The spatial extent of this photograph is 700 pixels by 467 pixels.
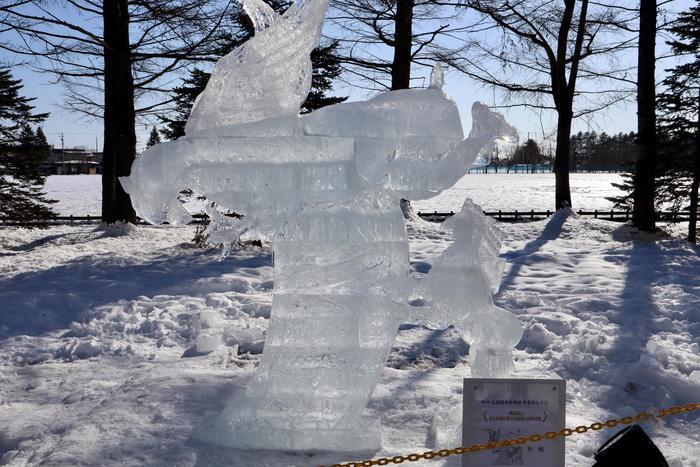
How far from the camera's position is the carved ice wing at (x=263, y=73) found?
3191mm

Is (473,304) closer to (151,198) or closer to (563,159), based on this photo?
(151,198)

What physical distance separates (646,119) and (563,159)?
253cm

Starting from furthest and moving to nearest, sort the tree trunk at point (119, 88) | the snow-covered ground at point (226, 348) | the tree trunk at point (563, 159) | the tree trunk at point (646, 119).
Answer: the tree trunk at point (563, 159), the tree trunk at point (646, 119), the tree trunk at point (119, 88), the snow-covered ground at point (226, 348)

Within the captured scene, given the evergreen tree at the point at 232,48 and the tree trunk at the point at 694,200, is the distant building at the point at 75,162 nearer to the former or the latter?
the evergreen tree at the point at 232,48

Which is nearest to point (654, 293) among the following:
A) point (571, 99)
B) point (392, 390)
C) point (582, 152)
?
point (392, 390)

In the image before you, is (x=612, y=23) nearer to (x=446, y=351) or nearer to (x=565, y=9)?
(x=565, y=9)

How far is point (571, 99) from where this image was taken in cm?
1488

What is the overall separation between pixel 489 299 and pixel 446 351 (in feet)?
7.59

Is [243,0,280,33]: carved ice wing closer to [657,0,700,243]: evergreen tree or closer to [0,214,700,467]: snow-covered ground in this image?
[0,214,700,467]: snow-covered ground

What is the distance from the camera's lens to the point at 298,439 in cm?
342

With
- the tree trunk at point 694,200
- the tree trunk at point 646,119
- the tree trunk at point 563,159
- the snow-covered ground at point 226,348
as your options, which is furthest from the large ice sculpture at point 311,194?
the tree trunk at point 563,159

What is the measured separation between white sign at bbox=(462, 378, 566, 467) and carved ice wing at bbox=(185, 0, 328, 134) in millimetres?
1788

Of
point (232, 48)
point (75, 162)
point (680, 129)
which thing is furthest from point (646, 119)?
point (75, 162)

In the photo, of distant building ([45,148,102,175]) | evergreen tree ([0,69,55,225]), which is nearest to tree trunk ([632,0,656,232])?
evergreen tree ([0,69,55,225])
